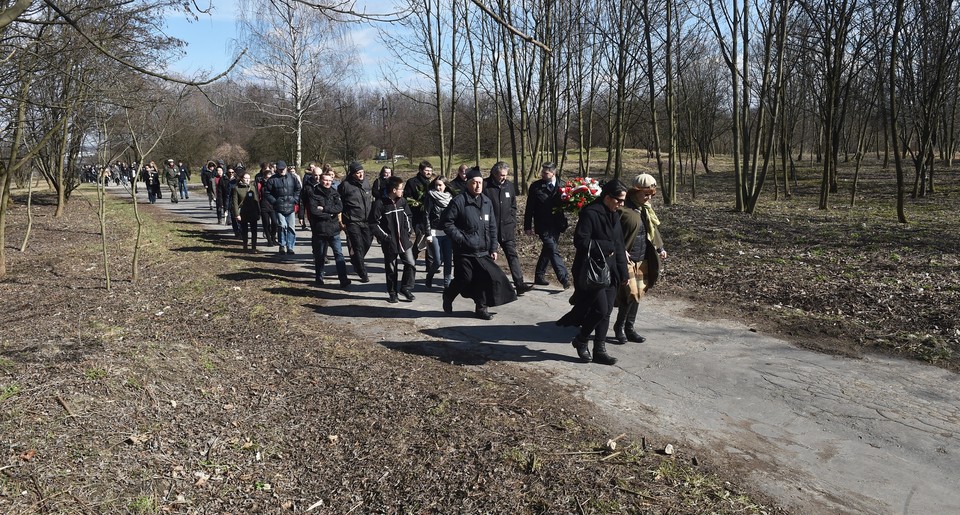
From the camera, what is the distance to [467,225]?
7961 millimetres

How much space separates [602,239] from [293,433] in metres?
3.35

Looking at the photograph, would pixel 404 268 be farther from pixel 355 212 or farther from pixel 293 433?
pixel 293 433

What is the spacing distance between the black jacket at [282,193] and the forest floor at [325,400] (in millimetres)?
2147

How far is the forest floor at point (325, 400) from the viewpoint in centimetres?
401

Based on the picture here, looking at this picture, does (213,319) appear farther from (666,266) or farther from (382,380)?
(666,266)

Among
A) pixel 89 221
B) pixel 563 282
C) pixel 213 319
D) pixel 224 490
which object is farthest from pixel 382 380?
pixel 89 221

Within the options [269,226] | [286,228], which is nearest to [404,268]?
[286,228]

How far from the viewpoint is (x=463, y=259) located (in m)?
7.90

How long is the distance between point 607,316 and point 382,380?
2.29m

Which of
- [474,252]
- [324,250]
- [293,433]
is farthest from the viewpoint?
[324,250]

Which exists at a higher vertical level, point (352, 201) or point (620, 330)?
point (352, 201)

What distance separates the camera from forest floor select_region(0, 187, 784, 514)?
3.95 m

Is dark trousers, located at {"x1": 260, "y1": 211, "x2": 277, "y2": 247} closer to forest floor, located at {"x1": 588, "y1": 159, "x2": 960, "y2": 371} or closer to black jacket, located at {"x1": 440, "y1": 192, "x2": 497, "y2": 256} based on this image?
black jacket, located at {"x1": 440, "y1": 192, "x2": 497, "y2": 256}

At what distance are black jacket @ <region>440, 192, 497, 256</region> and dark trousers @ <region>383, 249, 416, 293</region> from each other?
1.29 m
